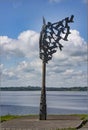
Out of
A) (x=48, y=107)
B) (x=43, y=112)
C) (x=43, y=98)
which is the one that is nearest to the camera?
(x=43, y=98)

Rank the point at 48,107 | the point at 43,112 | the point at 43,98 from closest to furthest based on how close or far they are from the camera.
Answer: the point at 43,98 < the point at 43,112 < the point at 48,107

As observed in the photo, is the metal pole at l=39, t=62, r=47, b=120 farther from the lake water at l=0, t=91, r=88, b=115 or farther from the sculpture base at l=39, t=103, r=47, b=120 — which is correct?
the lake water at l=0, t=91, r=88, b=115

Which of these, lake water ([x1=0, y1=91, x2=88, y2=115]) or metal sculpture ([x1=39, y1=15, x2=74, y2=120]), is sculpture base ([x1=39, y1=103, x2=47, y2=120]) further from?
lake water ([x1=0, y1=91, x2=88, y2=115])

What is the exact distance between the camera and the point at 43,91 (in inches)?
553

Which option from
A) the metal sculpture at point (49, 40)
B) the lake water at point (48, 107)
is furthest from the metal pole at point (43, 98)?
the lake water at point (48, 107)

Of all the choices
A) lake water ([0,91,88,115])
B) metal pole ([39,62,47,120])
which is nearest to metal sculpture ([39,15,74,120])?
metal pole ([39,62,47,120])

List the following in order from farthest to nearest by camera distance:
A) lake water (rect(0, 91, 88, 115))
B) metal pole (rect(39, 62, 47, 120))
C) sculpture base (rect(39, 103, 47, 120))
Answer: lake water (rect(0, 91, 88, 115))
sculpture base (rect(39, 103, 47, 120))
metal pole (rect(39, 62, 47, 120))

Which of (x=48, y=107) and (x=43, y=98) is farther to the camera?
(x=48, y=107)

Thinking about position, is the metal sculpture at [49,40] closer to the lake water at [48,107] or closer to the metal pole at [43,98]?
the metal pole at [43,98]

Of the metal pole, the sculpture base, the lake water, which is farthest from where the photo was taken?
the lake water

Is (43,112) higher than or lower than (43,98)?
lower

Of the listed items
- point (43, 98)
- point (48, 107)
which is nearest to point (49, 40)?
point (43, 98)

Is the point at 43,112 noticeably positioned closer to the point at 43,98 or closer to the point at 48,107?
the point at 43,98

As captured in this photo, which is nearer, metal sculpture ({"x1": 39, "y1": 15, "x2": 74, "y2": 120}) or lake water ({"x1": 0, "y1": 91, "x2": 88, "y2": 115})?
metal sculpture ({"x1": 39, "y1": 15, "x2": 74, "y2": 120})
